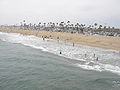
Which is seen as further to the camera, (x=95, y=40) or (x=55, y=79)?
(x=95, y=40)

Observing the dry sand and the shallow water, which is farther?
the dry sand

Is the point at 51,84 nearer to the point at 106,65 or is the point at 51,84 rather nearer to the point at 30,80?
the point at 30,80

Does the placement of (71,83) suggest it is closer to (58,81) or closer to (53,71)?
(58,81)

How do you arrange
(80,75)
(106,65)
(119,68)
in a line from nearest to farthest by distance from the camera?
(80,75)
(119,68)
(106,65)

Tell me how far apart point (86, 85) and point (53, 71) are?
277 inches

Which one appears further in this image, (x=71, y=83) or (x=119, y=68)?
(x=119, y=68)

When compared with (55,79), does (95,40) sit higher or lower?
lower

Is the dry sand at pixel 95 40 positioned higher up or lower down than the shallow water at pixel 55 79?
lower down

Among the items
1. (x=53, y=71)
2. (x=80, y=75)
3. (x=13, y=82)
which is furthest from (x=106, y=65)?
(x=13, y=82)

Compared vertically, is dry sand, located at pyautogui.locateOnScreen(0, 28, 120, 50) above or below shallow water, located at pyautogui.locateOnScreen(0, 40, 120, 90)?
below

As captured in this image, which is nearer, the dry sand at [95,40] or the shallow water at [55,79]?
the shallow water at [55,79]

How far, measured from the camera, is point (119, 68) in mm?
29672

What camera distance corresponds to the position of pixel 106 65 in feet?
104

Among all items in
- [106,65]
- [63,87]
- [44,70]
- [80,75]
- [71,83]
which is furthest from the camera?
[106,65]
